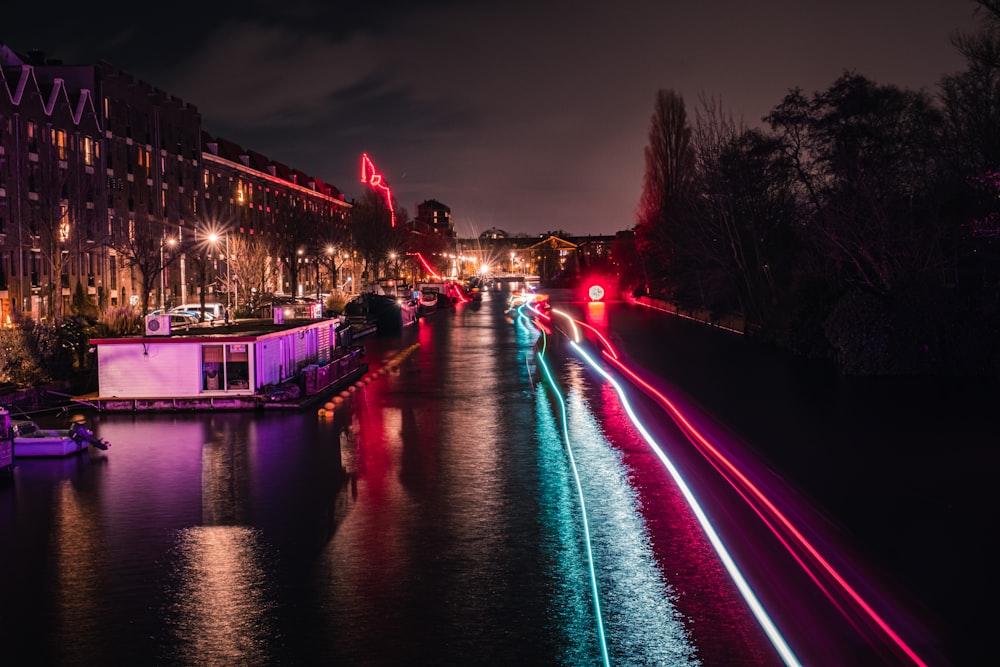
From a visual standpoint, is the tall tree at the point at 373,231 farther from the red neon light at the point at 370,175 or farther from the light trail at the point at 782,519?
the light trail at the point at 782,519

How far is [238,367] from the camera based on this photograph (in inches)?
1034

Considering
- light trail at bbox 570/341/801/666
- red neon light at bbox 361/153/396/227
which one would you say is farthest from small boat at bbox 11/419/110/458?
red neon light at bbox 361/153/396/227

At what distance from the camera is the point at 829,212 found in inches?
1624

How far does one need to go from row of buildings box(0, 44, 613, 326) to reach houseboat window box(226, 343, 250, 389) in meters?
18.0

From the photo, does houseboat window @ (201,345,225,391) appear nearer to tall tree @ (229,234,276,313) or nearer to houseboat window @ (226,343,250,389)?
houseboat window @ (226,343,250,389)

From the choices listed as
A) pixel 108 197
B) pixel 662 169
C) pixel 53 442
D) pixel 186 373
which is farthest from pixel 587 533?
pixel 662 169

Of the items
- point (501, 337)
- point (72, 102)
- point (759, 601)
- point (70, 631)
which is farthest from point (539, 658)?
point (72, 102)

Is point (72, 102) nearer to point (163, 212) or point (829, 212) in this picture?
point (163, 212)

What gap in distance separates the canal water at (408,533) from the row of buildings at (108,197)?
83.2 feet

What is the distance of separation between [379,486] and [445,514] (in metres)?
2.32

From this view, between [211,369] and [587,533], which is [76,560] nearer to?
[587,533]

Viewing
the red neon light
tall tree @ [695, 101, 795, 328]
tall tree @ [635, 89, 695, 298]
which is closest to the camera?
tall tree @ [695, 101, 795, 328]

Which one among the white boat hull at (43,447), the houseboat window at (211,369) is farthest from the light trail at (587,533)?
the white boat hull at (43,447)

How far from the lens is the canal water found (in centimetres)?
973
